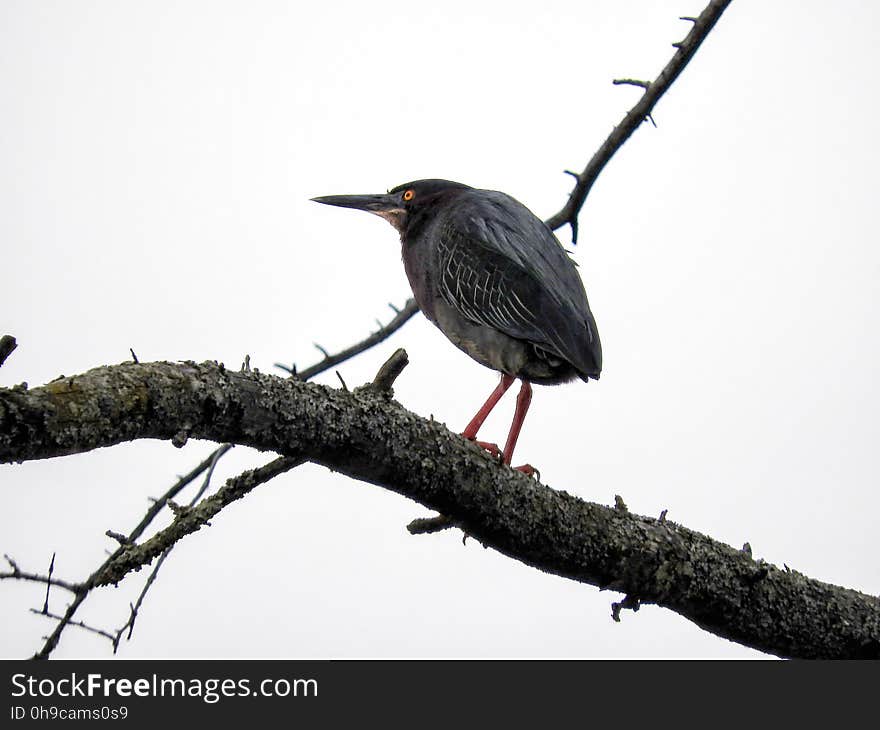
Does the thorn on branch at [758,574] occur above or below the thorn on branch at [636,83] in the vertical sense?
below

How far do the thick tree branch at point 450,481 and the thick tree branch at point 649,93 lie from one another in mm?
1794

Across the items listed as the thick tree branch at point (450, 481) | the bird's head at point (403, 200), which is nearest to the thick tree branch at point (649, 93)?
the bird's head at point (403, 200)

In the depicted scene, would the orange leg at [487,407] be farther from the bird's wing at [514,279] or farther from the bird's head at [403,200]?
the bird's head at [403,200]

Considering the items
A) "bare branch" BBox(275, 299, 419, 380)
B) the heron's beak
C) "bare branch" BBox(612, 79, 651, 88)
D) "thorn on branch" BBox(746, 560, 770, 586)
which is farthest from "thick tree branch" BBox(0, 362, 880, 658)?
the heron's beak

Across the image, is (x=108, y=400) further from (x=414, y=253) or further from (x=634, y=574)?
(x=414, y=253)

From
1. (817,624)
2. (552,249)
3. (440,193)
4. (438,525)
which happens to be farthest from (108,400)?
(440,193)

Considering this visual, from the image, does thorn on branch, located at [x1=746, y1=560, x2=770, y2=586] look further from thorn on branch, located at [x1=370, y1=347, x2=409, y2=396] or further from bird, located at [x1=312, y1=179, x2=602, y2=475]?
thorn on branch, located at [x1=370, y1=347, x2=409, y2=396]

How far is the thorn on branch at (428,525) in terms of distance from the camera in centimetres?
360

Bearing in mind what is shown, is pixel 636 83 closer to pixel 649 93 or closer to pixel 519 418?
pixel 649 93

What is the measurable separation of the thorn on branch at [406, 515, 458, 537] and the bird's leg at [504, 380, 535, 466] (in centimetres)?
108

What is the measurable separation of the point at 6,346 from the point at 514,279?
319cm

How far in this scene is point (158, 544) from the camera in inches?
127

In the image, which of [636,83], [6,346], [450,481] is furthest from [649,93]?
[6,346]

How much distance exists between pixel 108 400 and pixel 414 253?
342cm
